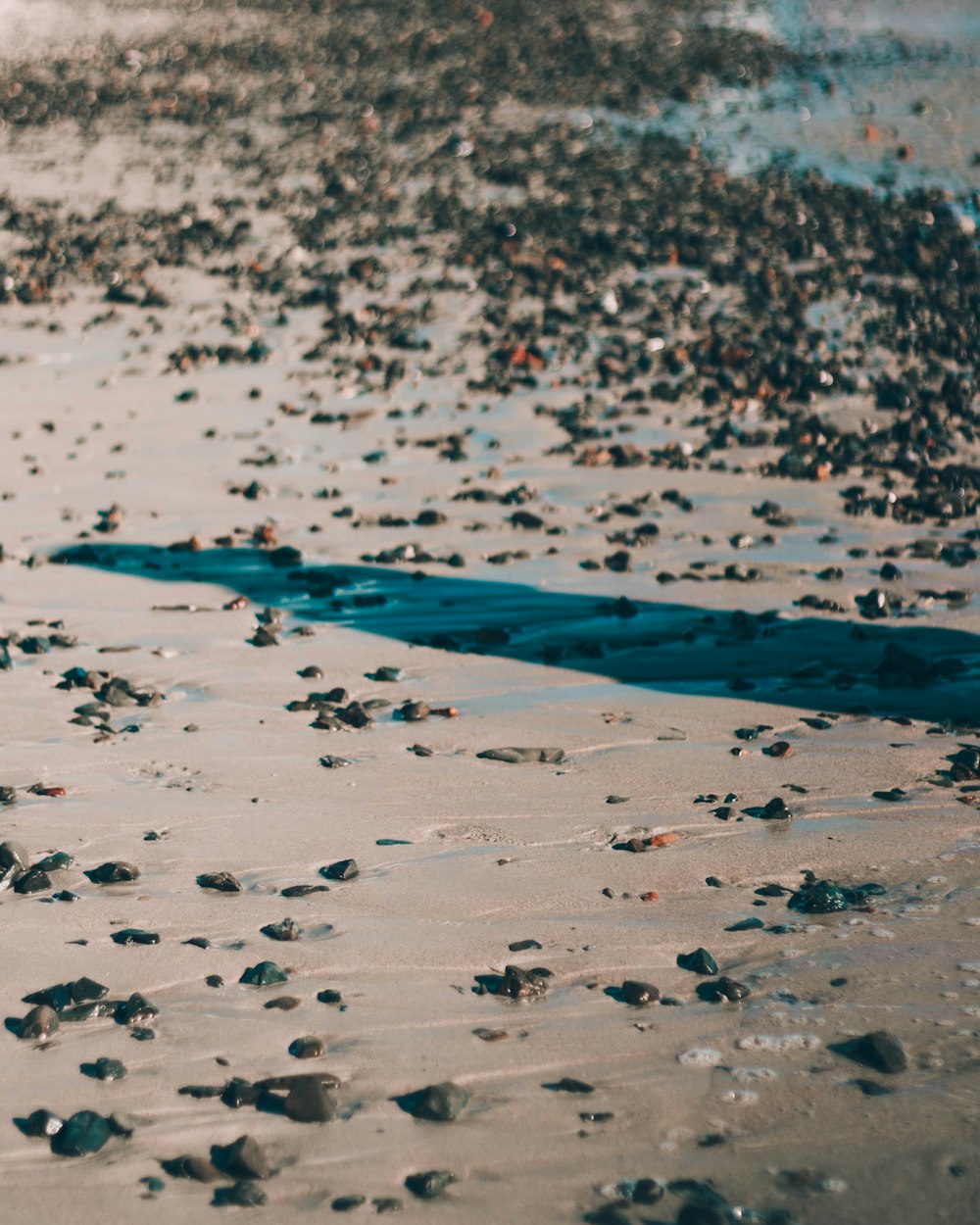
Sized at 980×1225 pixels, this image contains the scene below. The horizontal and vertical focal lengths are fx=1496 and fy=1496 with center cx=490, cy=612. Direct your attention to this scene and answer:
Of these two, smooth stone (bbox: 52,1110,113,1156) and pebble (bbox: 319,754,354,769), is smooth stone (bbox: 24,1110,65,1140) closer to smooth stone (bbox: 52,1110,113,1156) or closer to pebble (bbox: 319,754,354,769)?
smooth stone (bbox: 52,1110,113,1156)

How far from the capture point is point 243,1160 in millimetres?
3395

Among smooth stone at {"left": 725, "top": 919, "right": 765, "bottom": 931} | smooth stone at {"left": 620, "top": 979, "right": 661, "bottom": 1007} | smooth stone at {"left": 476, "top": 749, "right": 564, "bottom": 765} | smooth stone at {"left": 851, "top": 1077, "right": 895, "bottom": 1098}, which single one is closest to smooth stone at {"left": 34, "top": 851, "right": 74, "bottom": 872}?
smooth stone at {"left": 476, "top": 749, "right": 564, "bottom": 765}

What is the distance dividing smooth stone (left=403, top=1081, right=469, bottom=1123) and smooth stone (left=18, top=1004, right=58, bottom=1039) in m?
1.00

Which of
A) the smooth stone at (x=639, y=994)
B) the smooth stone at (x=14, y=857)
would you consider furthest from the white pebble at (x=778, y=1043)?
the smooth stone at (x=14, y=857)

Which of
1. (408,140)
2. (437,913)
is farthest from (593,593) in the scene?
(408,140)

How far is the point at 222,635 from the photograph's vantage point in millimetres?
7004

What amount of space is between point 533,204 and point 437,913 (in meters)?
12.3

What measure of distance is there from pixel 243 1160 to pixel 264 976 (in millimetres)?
803

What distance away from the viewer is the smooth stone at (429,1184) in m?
3.33

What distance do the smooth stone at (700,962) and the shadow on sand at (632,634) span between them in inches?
83.0

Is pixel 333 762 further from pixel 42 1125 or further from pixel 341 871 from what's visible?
pixel 42 1125

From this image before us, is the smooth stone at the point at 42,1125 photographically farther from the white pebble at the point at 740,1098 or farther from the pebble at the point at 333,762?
the pebble at the point at 333,762

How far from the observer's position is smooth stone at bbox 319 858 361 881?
15.6 ft

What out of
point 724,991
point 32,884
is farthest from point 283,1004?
point 724,991
